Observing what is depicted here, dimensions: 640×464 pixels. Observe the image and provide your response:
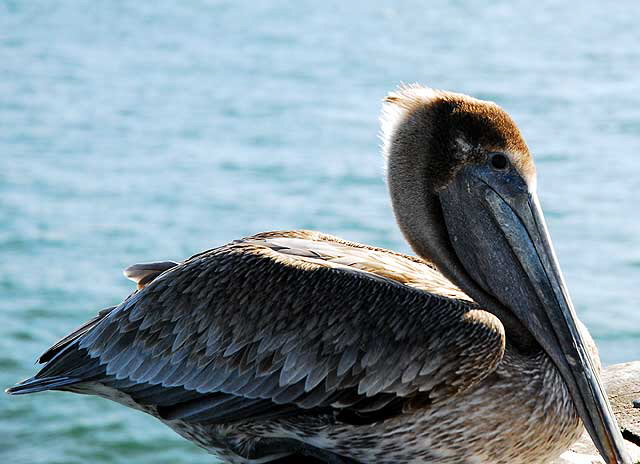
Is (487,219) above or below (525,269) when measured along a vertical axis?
above

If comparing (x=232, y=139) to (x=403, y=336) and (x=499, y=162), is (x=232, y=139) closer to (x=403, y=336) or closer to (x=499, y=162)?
(x=499, y=162)

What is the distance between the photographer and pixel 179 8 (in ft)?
67.6

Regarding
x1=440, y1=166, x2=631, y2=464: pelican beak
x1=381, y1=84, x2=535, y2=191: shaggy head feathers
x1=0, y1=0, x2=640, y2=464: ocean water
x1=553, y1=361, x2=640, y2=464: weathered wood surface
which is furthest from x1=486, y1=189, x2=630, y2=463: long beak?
x1=0, y1=0, x2=640, y2=464: ocean water

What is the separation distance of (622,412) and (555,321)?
3.58 ft

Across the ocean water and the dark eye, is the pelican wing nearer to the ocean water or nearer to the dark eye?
the dark eye

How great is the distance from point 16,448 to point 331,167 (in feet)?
18.5

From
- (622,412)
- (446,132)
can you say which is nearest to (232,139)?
(622,412)

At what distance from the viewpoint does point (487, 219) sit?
13.2ft

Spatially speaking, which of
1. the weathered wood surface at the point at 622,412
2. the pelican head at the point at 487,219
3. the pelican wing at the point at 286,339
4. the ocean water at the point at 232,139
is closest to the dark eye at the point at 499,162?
the pelican head at the point at 487,219

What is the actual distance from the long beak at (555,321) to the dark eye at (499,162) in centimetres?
9

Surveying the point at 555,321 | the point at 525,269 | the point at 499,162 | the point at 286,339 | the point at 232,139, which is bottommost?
the point at 232,139

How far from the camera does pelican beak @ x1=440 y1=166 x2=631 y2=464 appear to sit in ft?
12.6

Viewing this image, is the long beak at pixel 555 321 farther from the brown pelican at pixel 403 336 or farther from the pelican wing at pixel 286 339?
the pelican wing at pixel 286 339

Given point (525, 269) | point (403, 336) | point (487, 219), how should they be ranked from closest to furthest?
point (403, 336) < point (525, 269) < point (487, 219)
